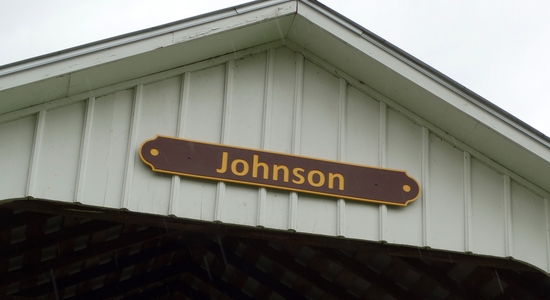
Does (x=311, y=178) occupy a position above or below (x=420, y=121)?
below

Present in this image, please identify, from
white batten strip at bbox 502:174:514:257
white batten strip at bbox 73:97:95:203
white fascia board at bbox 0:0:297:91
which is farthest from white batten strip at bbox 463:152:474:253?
white batten strip at bbox 73:97:95:203

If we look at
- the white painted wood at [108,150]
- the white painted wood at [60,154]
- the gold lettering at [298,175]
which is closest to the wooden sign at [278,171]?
the gold lettering at [298,175]

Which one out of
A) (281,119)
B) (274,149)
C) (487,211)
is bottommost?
(487,211)

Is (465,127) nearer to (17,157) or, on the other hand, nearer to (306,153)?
(306,153)

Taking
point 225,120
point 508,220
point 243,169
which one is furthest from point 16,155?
point 508,220

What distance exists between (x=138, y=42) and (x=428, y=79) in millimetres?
3084

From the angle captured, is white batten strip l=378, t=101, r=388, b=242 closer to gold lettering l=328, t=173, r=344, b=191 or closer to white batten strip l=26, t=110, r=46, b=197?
gold lettering l=328, t=173, r=344, b=191

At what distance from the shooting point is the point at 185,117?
793 centimetres

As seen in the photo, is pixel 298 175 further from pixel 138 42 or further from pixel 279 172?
pixel 138 42

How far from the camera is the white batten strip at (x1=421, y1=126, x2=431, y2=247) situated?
7.85 meters

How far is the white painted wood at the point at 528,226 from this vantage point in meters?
8.00

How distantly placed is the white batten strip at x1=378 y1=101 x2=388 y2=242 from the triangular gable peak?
0.05ft

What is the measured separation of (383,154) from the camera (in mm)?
8219

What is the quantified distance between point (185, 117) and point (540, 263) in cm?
410
